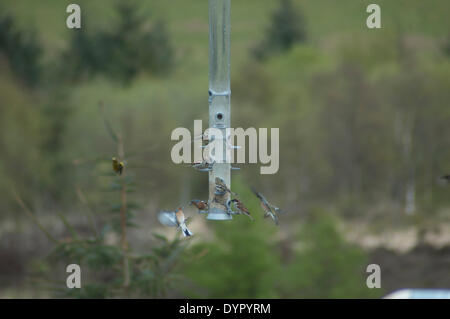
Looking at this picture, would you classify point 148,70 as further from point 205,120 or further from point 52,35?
point 205,120

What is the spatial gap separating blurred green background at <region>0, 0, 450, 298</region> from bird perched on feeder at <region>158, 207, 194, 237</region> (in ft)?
35.2

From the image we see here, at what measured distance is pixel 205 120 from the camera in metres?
27.9

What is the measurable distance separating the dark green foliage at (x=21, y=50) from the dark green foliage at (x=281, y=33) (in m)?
16.9

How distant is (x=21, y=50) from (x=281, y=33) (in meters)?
19.5

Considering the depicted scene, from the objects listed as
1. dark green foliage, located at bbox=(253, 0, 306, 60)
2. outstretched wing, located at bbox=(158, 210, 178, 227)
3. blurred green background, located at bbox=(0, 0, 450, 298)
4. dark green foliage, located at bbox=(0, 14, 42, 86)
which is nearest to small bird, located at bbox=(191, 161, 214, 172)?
outstretched wing, located at bbox=(158, 210, 178, 227)

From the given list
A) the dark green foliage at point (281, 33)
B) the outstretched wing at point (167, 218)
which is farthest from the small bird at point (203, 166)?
the dark green foliage at point (281, 33)

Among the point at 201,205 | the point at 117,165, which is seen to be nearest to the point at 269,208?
the point at 201,205

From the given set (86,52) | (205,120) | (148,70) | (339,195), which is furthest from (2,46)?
(339,195)

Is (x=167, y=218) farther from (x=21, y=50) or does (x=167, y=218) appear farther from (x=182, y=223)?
(x=21, y=50)

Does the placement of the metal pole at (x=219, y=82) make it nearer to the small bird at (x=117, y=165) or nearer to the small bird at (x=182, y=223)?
the small bird at (x=182, y=223)

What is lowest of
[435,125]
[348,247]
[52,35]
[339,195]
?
[348,247]

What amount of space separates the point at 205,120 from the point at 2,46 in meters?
17.2

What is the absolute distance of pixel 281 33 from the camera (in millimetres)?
48125

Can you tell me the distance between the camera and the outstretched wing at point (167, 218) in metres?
3.06
